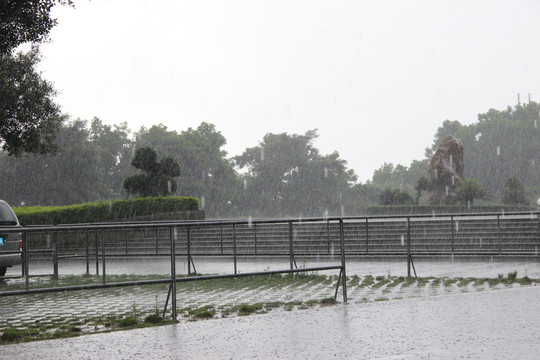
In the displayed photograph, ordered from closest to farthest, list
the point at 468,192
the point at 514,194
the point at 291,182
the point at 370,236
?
the point at 370,236
the point at 468,192
the point at 514,194
the point at 291,182

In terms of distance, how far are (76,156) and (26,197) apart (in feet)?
21.7

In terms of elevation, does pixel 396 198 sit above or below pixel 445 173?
below

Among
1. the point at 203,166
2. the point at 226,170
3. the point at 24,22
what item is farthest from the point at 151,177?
the point at 226,170

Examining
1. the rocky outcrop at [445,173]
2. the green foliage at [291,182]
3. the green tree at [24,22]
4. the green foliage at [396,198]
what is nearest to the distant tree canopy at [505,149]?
the green foliage at [291,182]

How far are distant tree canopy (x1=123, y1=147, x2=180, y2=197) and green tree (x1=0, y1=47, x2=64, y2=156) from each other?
7744 millimetres

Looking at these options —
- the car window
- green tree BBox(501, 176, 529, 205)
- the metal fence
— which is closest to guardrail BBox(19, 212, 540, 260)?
the metal fence

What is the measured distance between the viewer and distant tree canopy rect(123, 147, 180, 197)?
34.7 m

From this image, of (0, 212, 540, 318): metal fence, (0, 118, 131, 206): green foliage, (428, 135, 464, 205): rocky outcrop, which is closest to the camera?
(0, 212, 540, 318): metal fence

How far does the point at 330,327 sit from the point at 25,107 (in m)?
21.8

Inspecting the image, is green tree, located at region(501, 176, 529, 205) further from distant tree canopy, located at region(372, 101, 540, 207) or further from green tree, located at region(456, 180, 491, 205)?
distant tree canopy, located at region(372, 101, 540, 207)

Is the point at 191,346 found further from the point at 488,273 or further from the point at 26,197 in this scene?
the point at 26,197

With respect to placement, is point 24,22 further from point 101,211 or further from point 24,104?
point 101,211

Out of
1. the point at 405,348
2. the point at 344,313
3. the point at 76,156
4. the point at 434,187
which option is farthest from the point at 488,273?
the point at 76,156

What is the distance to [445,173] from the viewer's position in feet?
147
